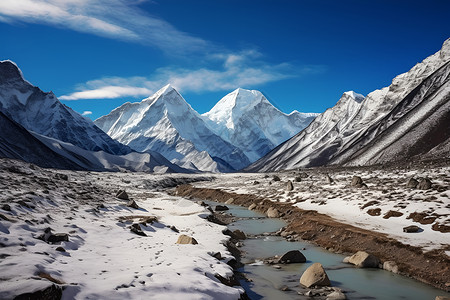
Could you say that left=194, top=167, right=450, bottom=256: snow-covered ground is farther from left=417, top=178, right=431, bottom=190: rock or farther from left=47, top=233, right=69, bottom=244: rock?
left=47, top=233, right=69, bottom=244: rock

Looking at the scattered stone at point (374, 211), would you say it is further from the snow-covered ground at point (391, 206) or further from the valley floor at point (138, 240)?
the snow-covered ground at point (391, 206)

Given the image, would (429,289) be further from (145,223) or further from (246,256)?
(145,223)

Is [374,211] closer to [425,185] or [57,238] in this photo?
[425,185]

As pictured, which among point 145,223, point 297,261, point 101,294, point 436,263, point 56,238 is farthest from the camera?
point 145,223

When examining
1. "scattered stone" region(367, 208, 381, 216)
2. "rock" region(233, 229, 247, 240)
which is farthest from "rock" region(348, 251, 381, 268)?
"rock" region(233, 229, 247, 240)

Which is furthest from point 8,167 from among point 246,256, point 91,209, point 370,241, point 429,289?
point 429,289

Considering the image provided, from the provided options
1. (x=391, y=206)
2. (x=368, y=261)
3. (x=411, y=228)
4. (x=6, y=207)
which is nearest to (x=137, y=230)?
(x=6, y=207)

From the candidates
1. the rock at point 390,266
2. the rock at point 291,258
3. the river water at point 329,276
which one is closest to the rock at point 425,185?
the river water at point 329,276
